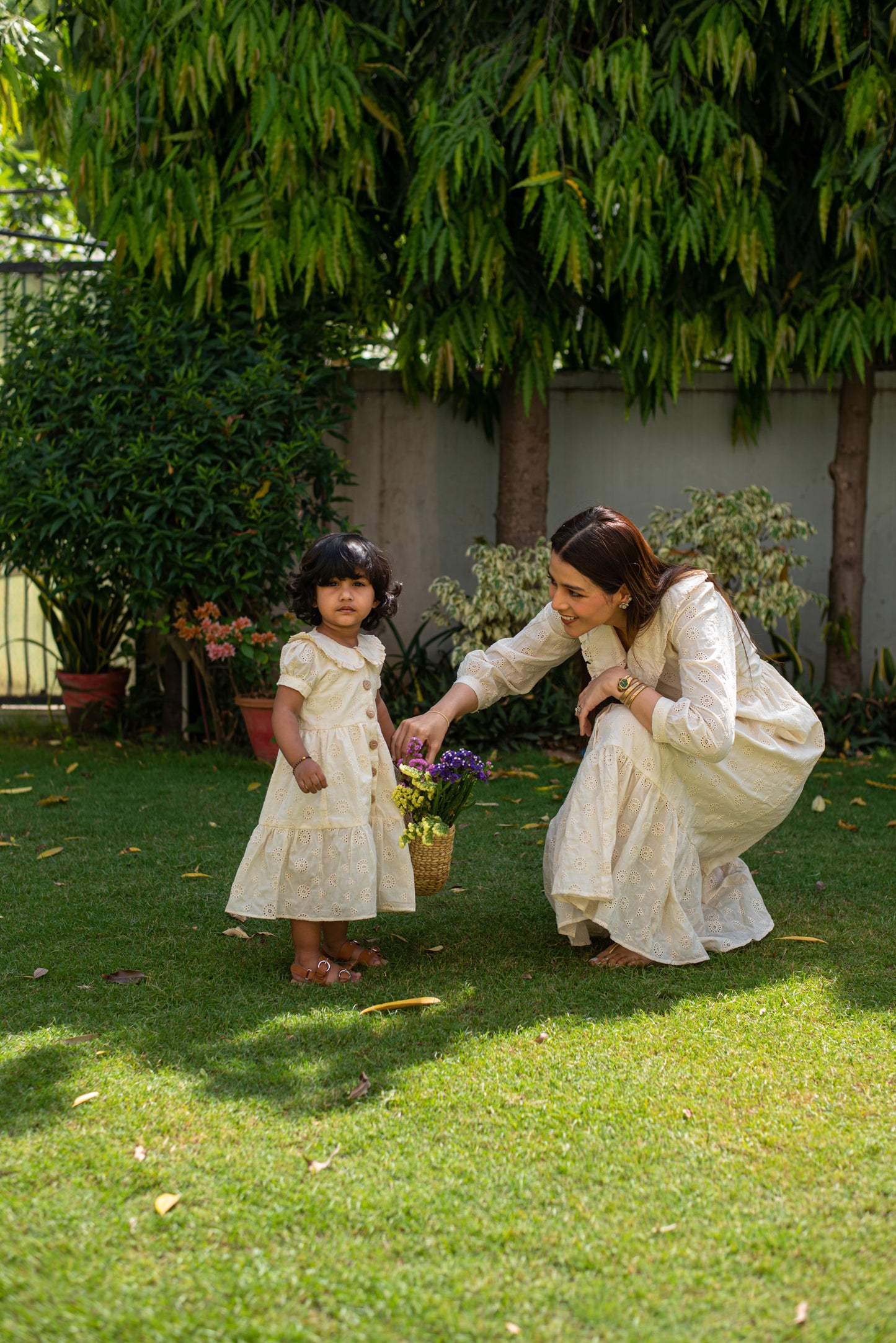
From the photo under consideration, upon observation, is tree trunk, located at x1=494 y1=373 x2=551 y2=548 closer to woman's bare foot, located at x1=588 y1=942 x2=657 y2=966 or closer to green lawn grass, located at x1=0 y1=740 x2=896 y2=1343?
green lawn grass, located at x1=0 y1=740 x2=896 y2=1343

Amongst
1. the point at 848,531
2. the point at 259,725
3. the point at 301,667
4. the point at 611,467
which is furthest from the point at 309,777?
the point at 848,531

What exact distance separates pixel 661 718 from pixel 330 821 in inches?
34.0

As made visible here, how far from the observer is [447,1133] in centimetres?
216

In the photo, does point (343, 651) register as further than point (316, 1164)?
Yes

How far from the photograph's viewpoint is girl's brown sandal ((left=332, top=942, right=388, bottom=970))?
314cm

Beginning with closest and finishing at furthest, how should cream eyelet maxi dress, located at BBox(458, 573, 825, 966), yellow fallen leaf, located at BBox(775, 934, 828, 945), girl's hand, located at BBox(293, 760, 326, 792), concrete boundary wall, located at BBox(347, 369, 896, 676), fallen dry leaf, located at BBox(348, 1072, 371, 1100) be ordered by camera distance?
fallen dry leaf, located at BBox(348, 1072, 371, 1100)
girl's hand, located at BBox(293, 760, 326, 792)
cream eyelet maxi dress, located at BBox(458, 573, 825, 966)
yellow fallen leaf, located at BBox(775, 934, 828, 945)
concrete boundary wall, located at BBox(347, 369, 896, 676)

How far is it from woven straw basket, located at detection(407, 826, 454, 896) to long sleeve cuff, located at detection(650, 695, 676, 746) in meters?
0.57

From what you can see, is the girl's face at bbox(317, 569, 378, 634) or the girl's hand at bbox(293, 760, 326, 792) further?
the girl's face at bbox(317, 569, 378, 634)

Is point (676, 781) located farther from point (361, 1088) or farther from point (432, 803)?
point (361, 1088)

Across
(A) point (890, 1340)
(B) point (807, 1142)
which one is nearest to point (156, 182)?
(B) point (807, 1142)

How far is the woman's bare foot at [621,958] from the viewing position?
3090mm

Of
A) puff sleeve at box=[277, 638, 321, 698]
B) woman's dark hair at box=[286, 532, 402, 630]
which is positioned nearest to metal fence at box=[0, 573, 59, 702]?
woman's dark hair at box=[286, 532, 402, 630]

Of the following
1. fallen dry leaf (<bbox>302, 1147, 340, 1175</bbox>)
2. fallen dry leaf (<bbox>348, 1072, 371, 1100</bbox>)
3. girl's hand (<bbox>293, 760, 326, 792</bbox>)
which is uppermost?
girl's hand (<bbox>293, 760, 326, 792</bbox>)

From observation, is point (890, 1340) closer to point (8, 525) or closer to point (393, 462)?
point (8, 525)
